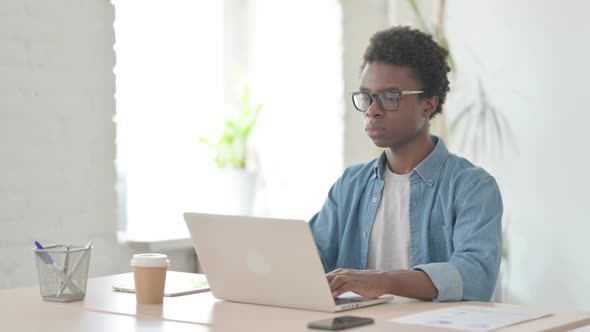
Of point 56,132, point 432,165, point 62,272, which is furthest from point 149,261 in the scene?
point 56,132

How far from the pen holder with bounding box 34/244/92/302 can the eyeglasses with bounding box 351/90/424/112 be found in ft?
2.46

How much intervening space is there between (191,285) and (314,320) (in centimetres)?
58

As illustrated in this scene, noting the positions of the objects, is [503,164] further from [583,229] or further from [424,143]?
[424,143]

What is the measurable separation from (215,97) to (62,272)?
A: 7.80ft

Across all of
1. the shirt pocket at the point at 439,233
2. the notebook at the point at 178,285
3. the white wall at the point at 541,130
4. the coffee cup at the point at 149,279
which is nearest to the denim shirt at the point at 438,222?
the shirt pocket at the point at 439,233

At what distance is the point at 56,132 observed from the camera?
3193 mm

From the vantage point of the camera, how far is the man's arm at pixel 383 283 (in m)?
1.90

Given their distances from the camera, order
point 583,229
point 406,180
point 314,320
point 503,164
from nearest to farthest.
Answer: point 314,320 → point 406,180 → point 583,229 → point 503,164

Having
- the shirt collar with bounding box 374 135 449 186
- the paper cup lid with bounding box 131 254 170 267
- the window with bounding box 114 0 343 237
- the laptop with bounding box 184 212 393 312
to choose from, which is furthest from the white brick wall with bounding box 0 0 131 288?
the shirt collar with bounding box 374 135 449 186

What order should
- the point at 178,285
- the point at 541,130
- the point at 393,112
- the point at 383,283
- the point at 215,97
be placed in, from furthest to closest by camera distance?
the point at 215,97
the point at 541,130
the point at 393,112
the point at 178,285
the point at 383,283

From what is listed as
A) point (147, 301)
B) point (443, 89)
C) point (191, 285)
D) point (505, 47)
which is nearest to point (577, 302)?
point (505, 47)

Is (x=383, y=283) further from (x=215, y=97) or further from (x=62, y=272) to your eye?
(x=215, y=97)

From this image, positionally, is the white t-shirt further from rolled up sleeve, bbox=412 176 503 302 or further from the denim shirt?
rolled up sleeve, bbox=412 176 503 302

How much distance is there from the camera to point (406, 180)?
2375 millimetres
